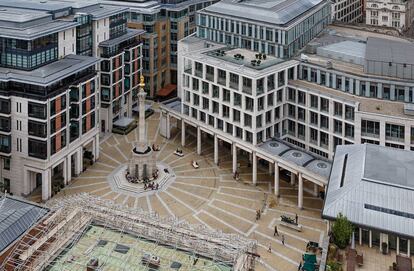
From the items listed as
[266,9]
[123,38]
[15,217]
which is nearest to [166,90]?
[123,38]

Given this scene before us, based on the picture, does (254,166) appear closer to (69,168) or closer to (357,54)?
(357,54)

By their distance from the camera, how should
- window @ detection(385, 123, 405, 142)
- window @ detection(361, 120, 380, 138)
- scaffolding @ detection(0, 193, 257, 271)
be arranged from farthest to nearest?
window @ detection(361, 120, 380, 138)
window @ detection(385, 123, 405, 142)
scaffolding @ detection(0, 193, 257, 271)

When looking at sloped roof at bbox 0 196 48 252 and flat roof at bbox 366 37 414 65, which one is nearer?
sloped roof at bbox 0 196 48 252

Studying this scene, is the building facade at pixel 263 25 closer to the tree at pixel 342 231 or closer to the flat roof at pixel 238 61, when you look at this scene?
the flat roof at pixel 238 61

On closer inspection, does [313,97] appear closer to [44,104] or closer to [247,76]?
[247,76]

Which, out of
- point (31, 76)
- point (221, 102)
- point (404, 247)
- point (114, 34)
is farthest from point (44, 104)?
point (404, 247)

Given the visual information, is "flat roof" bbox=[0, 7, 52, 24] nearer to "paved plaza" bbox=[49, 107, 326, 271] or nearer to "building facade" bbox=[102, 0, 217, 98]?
"paved plaza" bbox=[49, 107, 326, 271]

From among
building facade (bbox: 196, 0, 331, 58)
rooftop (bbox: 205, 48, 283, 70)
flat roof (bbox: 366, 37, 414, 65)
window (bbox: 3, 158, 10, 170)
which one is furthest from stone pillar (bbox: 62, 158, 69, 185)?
flat roof (bbox: 366, 37, 414, 65)


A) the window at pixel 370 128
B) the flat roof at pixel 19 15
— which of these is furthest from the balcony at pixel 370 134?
the flat roof at pixel 19 15
